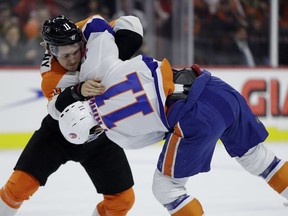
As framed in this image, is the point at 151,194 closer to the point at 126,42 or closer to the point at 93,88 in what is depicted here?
the point at 126,42

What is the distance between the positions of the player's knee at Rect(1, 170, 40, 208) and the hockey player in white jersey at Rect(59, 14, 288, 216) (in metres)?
0.34

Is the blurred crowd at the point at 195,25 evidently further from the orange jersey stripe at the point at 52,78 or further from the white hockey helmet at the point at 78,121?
the white hockey helmet at the point at 78,121

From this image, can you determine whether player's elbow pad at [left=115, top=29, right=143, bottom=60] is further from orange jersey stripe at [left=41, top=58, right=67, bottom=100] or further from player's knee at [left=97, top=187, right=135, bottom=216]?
player's knee at [left=97, top=187, right=135, bottom=216]

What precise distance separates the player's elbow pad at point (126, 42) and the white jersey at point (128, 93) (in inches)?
6.9

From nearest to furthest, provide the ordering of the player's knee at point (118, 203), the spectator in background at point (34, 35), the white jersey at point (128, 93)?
the white jersey at point (128, 93) → the player's knee at point (118, 203) → the spectator in background at point (34, 35)

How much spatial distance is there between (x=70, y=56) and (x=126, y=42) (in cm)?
25

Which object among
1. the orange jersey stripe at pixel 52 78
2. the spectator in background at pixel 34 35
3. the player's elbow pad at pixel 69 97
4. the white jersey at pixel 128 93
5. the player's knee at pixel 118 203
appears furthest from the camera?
the spectator in background at pixel 34 35

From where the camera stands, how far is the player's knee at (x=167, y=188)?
2.34 meters

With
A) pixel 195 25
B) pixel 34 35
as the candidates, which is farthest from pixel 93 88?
pixel 195 25

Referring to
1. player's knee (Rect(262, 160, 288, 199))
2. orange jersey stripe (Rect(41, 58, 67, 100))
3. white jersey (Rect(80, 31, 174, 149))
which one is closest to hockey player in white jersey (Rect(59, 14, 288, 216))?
white jersey (Rect(80, 31, 174, 149))

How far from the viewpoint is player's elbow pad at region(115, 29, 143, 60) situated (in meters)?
2.61

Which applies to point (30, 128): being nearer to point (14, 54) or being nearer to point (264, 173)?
point (14, 54)

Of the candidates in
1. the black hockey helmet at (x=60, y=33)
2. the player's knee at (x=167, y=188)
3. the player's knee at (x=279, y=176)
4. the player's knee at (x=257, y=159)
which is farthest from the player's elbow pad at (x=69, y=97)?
the player's knee at (x=279, y=176)

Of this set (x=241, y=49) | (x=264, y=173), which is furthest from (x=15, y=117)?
(x=264, y=173)
